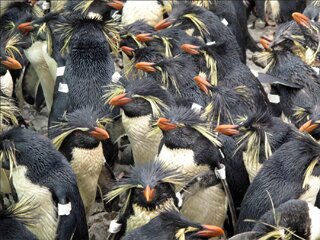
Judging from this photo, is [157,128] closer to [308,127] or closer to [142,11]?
[308,127]

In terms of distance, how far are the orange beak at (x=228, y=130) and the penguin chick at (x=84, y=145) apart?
0.71 meters

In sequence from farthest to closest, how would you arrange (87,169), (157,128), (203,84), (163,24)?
(163,24)
(203,84)
(157,128)
(87,169)

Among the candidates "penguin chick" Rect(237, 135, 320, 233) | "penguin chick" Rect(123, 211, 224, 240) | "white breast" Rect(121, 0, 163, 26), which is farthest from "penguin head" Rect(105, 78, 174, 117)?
"white breast" Rect(121, 0, 163, 26)

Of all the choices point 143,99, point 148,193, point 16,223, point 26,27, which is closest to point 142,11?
point 26,27

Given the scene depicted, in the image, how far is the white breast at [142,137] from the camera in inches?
213

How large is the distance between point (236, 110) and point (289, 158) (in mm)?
1104

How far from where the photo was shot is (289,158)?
174 inches

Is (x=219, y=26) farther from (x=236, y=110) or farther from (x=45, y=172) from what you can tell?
(x=45, y=172)

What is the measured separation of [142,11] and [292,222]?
3696 millimetres

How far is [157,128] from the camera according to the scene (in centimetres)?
527

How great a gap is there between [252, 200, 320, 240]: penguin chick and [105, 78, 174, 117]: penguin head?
4.91 feet

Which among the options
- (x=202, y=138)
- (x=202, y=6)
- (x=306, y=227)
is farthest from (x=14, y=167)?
(x=202, y=6)

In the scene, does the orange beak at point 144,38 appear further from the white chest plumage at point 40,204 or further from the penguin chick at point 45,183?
the white chest plumage at point 40,204

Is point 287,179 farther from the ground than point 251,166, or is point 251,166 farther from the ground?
point 287,179
